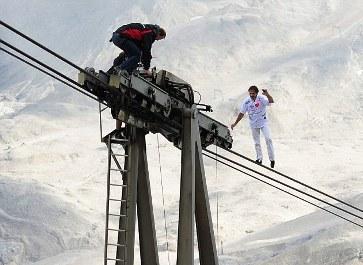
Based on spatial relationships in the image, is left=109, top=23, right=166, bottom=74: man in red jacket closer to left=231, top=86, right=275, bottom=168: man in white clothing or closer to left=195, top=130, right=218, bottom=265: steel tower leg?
left=195, top=130, right=218, bottom=265: steel tower leg

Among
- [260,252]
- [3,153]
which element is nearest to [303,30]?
[3,153]

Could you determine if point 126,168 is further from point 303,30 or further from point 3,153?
point 303,30

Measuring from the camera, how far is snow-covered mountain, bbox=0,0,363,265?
160 feet

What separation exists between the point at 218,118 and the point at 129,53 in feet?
179

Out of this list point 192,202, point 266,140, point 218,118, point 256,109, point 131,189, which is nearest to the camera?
point 192,202

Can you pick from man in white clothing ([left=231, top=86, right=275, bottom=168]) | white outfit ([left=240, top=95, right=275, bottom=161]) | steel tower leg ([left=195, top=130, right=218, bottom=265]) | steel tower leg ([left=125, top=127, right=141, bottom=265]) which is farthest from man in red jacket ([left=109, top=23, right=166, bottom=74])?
white outfit ([left=240, top=95, right=275, bottom=161])

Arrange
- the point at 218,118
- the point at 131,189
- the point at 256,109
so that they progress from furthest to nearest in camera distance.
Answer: the point at 218,118
the point at 256,109
the point at 131,189

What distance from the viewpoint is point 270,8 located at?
86062mm

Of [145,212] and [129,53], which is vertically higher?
[129,53]

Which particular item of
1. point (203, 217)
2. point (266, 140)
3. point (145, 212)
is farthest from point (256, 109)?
point (145, 212)

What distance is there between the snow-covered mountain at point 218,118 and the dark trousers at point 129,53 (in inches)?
902

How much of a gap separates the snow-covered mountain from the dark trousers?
2292 cm

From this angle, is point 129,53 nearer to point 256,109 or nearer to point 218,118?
point 256,109

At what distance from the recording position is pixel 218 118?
66250mm
